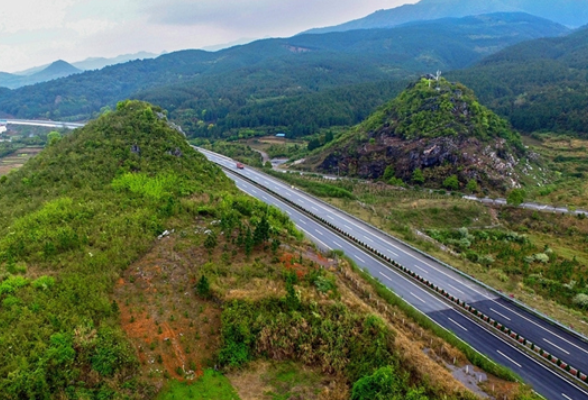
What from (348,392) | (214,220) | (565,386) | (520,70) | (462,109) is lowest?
(565,386)

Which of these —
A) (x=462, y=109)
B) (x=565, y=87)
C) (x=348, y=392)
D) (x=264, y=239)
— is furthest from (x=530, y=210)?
(x=565, y=87)

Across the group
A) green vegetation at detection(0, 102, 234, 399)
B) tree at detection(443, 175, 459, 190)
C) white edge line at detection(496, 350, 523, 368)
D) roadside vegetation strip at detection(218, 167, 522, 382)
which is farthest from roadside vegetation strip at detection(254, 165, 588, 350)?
tree at detection(443, 175, 459, 190)

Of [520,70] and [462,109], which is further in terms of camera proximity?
[520,70]

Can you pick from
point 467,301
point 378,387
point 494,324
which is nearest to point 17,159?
point 467,301

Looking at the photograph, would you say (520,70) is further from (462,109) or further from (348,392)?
(348,392)

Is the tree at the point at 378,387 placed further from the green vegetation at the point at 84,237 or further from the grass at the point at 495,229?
the grass at the point at 495,229

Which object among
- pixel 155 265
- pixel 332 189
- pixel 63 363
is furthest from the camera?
pixel 332 189

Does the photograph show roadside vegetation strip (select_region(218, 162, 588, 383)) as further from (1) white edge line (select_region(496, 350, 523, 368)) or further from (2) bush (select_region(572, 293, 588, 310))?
(2) bush (select_region(572, 293, 588, 310))
